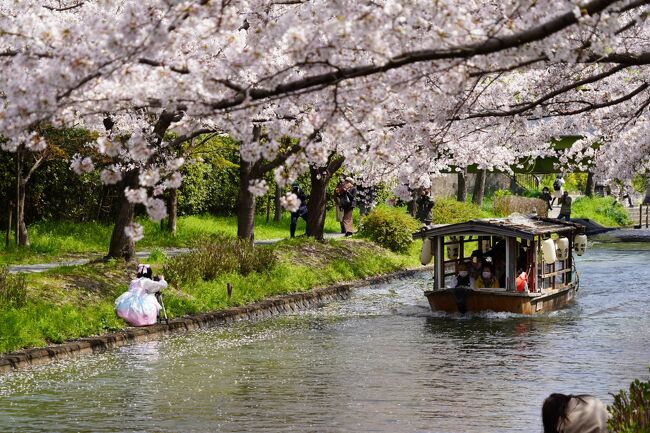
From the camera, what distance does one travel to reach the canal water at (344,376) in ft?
51.6

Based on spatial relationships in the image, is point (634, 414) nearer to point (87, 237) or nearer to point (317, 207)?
point (87, 237)

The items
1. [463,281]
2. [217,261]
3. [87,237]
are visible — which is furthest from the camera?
[87,237]

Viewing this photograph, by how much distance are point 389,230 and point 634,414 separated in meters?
30.0

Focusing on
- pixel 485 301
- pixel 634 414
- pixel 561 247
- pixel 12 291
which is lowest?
pixel 485 301

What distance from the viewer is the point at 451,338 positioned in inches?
959

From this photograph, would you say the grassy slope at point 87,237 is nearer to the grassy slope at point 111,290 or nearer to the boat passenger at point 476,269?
the grassy slope at point 111,290

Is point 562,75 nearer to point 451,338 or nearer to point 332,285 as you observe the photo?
point 451,338

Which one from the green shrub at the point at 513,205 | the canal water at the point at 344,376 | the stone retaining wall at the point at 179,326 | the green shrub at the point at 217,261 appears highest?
the green shrub at the point at 513,205

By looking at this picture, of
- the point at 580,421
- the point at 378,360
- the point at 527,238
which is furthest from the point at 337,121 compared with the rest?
the point at 527,238

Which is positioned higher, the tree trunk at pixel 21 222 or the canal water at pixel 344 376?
the tree trunk at pixel 21 222

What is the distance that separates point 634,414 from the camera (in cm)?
978

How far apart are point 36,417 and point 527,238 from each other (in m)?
14.9

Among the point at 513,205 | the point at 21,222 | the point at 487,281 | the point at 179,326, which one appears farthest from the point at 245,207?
the point at 513,205

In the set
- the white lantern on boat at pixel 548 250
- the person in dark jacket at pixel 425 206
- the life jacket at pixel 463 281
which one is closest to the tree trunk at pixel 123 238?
the life jacket at pixel 463 281
